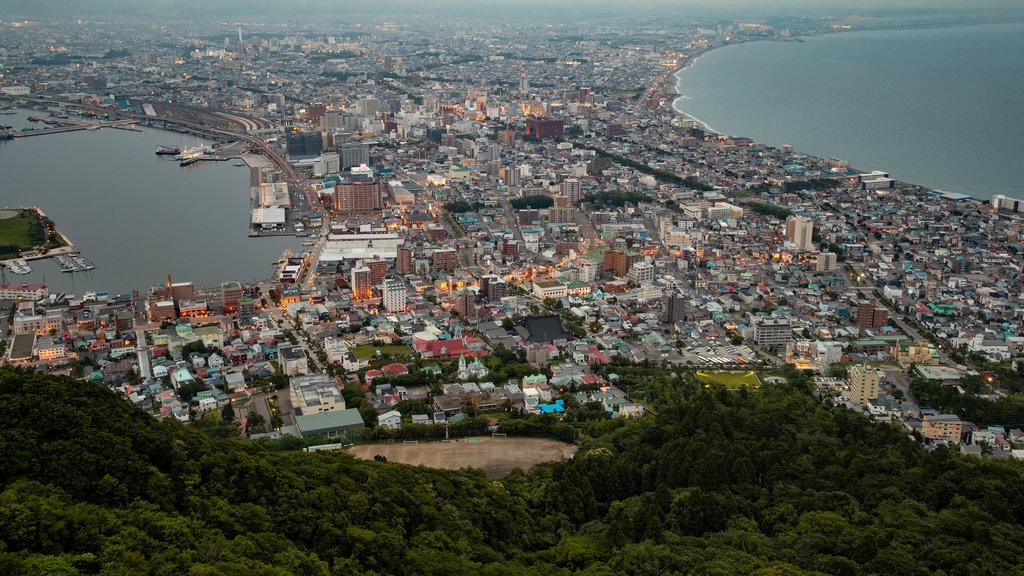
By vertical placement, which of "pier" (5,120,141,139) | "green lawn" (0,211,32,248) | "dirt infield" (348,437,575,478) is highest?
"pier" (5,120,141,139)

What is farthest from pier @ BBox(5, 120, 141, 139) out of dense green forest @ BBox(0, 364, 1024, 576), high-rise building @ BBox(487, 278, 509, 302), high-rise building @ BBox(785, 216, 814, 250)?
dense green forest @ BBox(0, 364, 1024, 576)

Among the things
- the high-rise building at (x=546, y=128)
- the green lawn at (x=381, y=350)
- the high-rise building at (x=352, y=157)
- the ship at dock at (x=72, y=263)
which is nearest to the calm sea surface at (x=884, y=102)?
the high-rise building at (x=546, y=128)

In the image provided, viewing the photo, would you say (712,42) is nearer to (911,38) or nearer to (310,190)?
(911,38)

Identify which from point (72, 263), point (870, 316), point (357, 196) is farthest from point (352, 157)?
point (870, 316)

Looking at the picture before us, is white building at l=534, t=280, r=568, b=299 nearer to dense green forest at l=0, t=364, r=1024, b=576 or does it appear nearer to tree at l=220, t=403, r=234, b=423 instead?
dense green forest at l=0, t=364, r=1024, b=576

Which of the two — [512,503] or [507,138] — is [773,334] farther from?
[507,138]

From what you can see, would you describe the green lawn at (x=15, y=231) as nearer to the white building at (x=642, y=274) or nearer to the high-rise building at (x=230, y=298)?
the high-rise building at (x=230, y=298)
